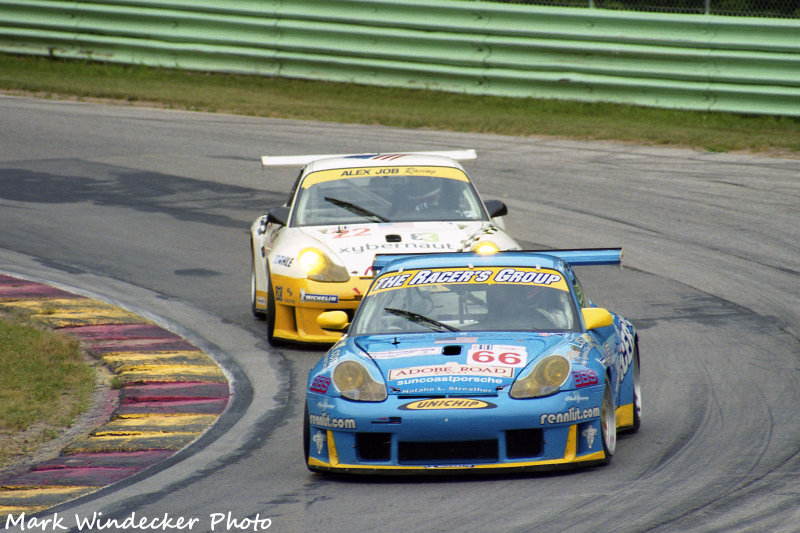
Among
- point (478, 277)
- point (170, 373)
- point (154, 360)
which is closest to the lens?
point (478, 277)

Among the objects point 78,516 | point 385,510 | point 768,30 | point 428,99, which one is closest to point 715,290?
point 385,510

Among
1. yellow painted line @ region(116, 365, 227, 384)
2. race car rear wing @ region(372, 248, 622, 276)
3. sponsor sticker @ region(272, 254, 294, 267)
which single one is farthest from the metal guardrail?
yellow painted line @ region(116, 365, 227, 384)

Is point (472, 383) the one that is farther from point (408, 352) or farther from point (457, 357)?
point (408, 352)

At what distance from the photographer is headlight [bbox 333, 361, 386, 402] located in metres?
6.73

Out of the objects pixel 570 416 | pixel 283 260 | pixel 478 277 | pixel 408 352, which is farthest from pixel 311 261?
pixel 570 416

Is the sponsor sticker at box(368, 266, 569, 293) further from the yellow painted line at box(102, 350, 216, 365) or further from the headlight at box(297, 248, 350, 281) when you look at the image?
the yellow painted line at box(102, 350, 216, 365)

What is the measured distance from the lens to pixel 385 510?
6.18 meters

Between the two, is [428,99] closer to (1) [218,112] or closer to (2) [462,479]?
(1) [218,112]

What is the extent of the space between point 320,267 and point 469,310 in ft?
9.46

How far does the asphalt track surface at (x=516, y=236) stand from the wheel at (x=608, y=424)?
0.12 m

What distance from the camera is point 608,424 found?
6949mm

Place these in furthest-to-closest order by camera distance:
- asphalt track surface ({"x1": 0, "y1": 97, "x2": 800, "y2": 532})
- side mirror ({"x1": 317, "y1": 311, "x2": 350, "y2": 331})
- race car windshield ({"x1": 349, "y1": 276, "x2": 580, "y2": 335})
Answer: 1. side mirror ({"x1": 317, "y1": 311, "x2": 350, "y2": 331})
2. race car windshield ({"x1": 349, "y1": 276, "x2": 580, "y2": 335})
3. asphalt track surface ({"x1": 0, "y1": 97, "x2": 800, "y2": 532})

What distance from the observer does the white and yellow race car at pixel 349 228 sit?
10.3 meters

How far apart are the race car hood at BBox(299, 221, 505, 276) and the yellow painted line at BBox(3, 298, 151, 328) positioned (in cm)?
191
